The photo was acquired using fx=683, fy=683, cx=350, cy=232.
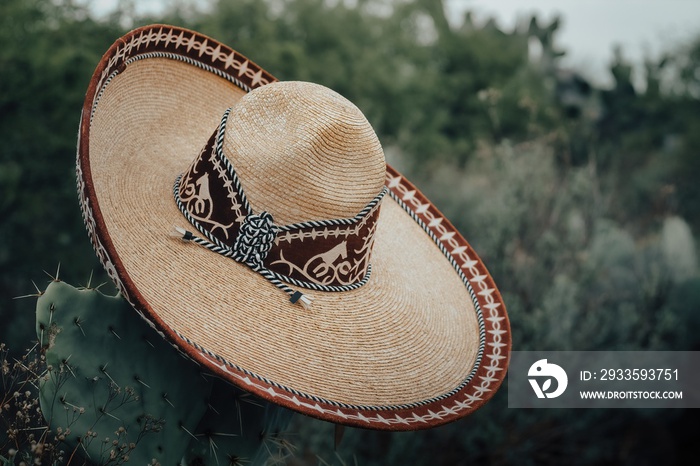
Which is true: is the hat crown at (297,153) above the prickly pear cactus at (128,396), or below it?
above

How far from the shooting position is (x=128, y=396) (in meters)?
2.01

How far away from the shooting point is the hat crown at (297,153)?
1961mm

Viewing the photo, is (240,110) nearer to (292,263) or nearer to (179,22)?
(292,263)

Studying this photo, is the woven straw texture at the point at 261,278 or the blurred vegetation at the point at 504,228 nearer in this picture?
the woven straw texture at the point at 261,278

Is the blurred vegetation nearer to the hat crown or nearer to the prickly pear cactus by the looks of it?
the prickly pear cactus

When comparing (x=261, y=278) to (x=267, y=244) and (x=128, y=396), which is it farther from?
(x=128, y=396)

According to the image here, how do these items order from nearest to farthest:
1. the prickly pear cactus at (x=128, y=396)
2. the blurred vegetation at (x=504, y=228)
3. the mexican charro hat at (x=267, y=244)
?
the mexican charro hat at (x=267, y=244) < the prickly pear cactus at (x=128, y=396) < the blurred vegetation at (x=504, y=228)

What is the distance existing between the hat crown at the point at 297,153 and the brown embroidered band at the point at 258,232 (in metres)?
0.03

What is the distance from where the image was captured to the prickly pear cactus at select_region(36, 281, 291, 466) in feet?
6.30

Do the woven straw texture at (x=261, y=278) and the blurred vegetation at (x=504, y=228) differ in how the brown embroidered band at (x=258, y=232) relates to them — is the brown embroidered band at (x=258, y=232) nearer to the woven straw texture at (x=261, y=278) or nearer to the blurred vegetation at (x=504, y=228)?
the woven straw texture at (x=261, y=278)

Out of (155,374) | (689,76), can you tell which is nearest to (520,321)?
(155,374)

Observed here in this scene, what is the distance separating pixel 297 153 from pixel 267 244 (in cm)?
28

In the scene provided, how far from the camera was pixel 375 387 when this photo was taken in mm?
1999

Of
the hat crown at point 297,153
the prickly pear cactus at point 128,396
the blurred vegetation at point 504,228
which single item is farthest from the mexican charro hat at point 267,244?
the blurred vegetation at point 504,228
